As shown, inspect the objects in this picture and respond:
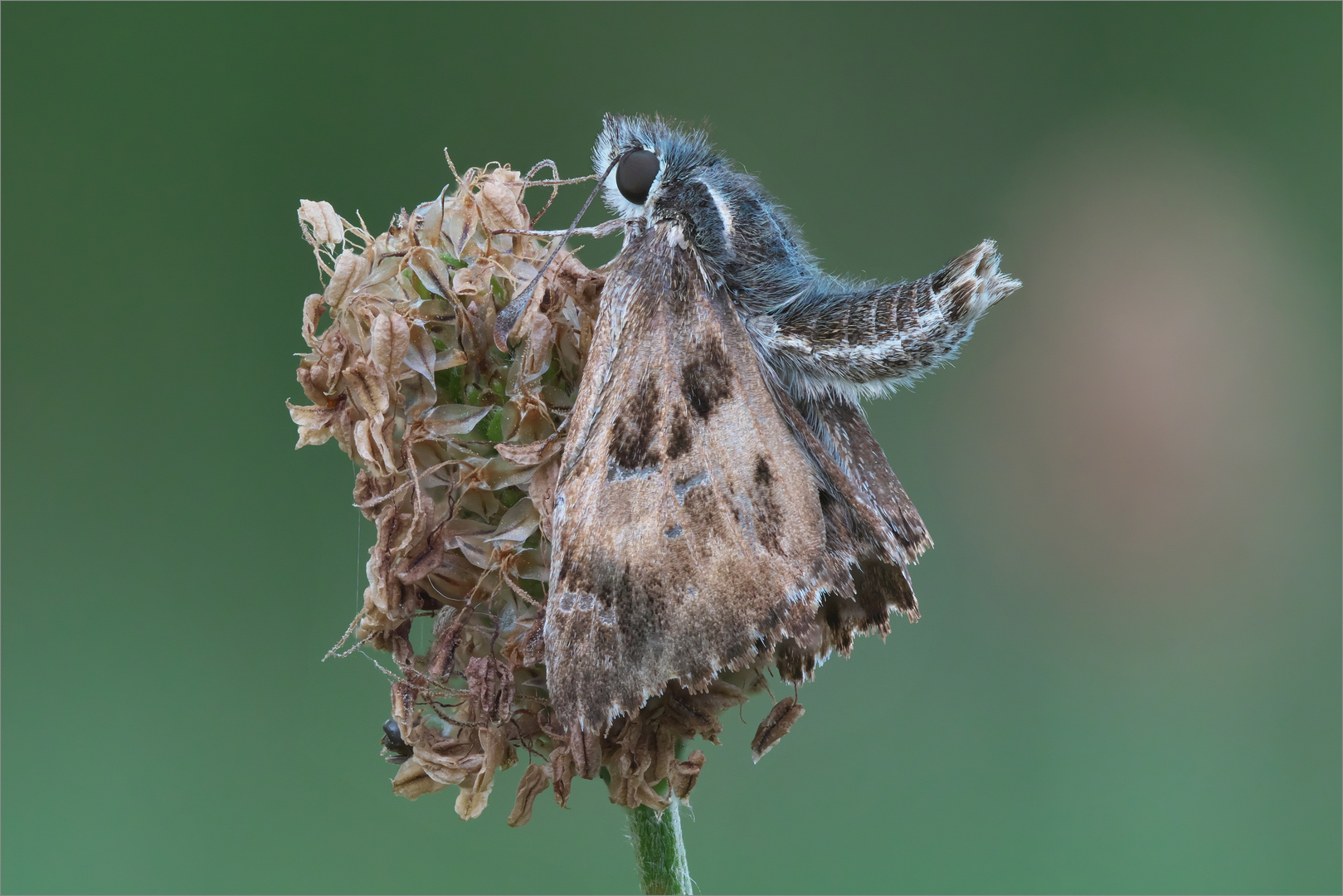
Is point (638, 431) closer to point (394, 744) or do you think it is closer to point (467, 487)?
point (467, 487)

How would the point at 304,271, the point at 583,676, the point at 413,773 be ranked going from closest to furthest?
the point at 583,676, the point at 413,773, the point at 304,271

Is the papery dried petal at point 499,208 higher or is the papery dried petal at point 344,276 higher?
the papery dried petal at point 499,208

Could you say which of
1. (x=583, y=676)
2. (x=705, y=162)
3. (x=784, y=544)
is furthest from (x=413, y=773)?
(x=705, y=162)

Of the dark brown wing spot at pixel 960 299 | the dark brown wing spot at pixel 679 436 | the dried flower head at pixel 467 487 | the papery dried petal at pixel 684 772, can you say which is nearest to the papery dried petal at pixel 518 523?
the dried flower head at pixel 467 487

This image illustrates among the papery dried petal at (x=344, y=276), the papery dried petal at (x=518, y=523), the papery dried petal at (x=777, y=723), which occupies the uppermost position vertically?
the papery dried petal at (x=344, y=276)

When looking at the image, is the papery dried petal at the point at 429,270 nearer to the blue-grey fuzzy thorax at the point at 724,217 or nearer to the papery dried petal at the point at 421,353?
the papery dried petal at the point at 421,353

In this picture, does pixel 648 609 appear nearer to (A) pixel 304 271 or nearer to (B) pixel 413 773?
(B) pixel 413 773

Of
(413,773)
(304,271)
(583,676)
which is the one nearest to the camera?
(583,676)
